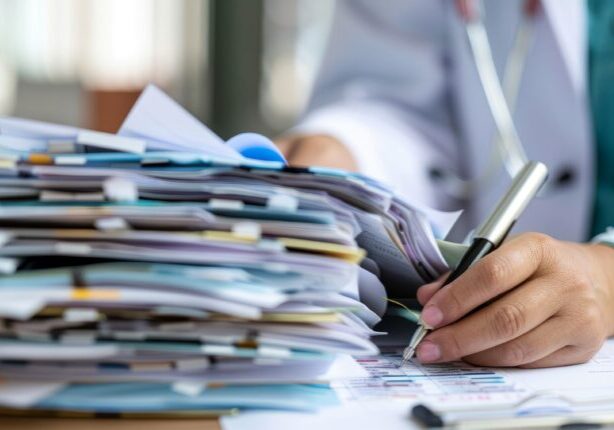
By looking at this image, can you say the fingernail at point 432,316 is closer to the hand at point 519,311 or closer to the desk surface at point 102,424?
the hand at point 519,311

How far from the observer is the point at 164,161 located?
0.38 meters

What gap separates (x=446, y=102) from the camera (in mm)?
1117

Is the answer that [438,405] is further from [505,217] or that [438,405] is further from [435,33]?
[435,33]

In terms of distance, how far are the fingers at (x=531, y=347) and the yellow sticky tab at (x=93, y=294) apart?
20 centimetres

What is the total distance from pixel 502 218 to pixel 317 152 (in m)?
0.31

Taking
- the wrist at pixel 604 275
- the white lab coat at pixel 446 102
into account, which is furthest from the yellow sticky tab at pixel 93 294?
the white lab coat at pixel 446 102

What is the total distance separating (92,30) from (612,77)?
9.30ft

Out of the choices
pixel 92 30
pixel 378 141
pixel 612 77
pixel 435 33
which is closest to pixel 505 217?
pixel 378 141

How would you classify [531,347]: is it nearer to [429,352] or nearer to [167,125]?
[429,352]

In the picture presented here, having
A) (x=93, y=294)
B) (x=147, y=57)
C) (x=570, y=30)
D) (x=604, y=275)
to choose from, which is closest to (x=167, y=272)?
(x=93, y=294)

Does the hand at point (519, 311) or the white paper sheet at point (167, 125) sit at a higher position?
the white paper sheet at point (167, 125)

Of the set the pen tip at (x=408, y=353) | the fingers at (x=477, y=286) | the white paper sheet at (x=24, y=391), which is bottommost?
the pen tip at (x=408, y=353)

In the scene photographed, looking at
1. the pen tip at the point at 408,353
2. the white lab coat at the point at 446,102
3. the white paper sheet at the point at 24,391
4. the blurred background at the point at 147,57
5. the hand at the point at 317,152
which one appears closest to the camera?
the white paper sheet at the point at 24,391

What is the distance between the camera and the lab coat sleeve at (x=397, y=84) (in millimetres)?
974
